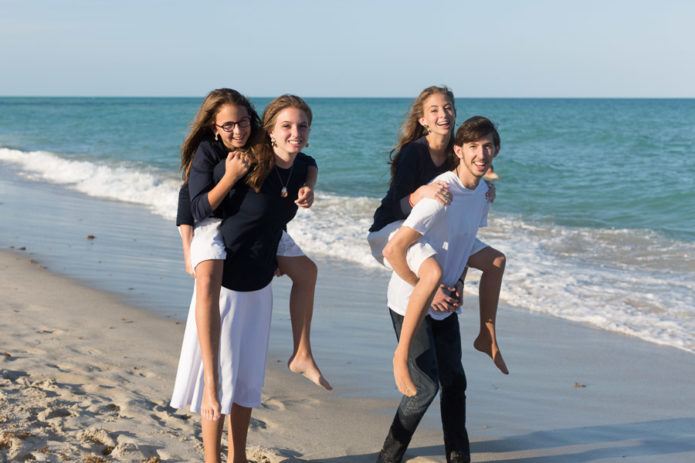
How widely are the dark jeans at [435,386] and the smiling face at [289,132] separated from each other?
0.99m

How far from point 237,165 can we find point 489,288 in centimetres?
140

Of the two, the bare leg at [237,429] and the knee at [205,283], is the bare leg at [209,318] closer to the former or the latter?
the knee at [205,283]

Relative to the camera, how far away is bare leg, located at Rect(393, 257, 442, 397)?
3248mm

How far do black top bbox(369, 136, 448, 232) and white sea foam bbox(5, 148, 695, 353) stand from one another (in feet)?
11.0

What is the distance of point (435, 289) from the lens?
326 centimetres

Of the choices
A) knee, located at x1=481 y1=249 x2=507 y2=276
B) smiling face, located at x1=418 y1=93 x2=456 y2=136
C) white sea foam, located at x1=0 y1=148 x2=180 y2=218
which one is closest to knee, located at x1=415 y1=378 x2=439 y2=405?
knee, located at x1=481 y1=249 x2=507 y2=276

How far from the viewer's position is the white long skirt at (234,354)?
10.8 feet

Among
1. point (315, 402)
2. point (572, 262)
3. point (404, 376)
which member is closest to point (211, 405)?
point (404, 376)

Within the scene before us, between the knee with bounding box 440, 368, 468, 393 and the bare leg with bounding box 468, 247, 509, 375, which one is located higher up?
the bare leg with bounding box 468, 247, 509, 375

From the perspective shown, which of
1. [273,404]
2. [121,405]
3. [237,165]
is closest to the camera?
[237,165]

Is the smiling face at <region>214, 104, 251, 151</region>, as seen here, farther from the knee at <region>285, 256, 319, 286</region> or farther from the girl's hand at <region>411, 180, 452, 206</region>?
the girl's hand at <region>411, 180, 452, 206</region>

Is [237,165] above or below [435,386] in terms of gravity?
above

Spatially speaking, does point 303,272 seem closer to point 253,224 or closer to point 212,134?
point 253,224

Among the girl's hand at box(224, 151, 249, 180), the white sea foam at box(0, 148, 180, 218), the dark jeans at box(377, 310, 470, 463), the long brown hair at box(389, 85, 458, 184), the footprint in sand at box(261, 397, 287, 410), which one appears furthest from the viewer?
the white sea foam at box(0, 148, 180, 218)
